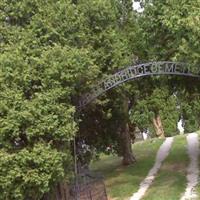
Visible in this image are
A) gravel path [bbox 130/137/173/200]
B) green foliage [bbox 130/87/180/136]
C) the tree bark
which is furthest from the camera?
green foliage [bbox 130/87/180/136]

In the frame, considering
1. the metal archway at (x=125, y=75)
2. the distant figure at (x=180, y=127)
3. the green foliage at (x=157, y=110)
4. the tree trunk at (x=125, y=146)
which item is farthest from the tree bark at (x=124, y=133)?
the distant figure at (x=180, y=127)

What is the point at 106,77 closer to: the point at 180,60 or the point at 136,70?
the point at 136,70

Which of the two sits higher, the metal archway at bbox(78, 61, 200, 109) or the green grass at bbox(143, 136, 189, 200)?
the metal archway at bbox(78, 61, 200, 109)

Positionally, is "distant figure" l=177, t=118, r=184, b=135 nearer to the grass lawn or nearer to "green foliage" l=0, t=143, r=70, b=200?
the grass lawn

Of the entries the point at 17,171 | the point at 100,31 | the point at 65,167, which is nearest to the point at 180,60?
the point at 100,31

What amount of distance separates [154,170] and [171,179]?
9.30ft

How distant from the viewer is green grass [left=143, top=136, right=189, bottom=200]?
1736 cm

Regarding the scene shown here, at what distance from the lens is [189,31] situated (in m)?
15.6

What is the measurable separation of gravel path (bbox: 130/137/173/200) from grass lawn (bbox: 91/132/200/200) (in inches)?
8.5

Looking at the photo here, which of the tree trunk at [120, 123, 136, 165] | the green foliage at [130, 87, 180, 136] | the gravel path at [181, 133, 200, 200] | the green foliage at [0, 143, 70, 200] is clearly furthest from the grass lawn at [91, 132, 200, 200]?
the green foliage at [0, 143, 70, 200]

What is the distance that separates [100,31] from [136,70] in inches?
81.3

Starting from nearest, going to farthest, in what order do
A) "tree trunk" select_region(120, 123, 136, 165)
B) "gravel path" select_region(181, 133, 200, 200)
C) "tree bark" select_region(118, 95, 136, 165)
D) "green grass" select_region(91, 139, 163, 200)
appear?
"gravel path" select_region(181, 133, 200, 200) < "green grass" select_region(91, 139, 163, 200) < "tree bark" select_region(118, 95, 136, 165) < "tree trunk" select_region(120, 123, 136, 165)

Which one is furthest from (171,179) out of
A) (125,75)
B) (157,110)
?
(157,110)

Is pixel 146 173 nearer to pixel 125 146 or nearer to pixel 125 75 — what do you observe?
pixel 125 146
